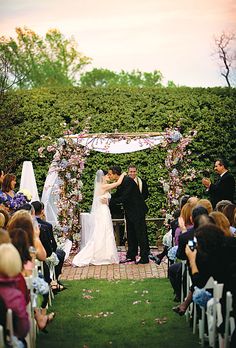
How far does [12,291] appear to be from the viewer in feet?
24.2

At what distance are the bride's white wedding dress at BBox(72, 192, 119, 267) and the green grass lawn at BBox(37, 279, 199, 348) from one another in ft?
7.26

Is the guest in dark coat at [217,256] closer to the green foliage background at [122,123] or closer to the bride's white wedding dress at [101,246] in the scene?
the bride's white wedding dress at [101,246]

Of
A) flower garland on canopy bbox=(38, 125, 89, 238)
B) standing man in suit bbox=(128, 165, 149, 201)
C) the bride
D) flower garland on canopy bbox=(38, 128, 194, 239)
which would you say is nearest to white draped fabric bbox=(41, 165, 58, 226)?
flower garland on canopy bbox=(38, 128, 194, 239)

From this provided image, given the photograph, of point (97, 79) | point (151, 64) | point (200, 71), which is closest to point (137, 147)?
point (200, 71)

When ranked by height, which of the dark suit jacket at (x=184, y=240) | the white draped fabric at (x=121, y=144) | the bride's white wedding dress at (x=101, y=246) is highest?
the white draped fabric at (x=121, y=144)

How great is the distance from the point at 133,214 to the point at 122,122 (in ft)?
12.4

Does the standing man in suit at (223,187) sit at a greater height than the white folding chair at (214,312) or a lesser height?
greater

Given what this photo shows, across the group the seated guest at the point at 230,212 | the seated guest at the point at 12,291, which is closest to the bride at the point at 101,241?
the seated guest at the point at 230,212

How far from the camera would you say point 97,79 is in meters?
56.0

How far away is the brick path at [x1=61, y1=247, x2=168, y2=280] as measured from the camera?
15000mm

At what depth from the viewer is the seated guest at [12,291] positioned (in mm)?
7336

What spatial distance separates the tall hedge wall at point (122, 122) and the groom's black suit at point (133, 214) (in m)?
2.91

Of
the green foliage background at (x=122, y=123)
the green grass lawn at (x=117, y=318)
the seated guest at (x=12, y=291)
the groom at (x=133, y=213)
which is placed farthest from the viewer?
the green foliage background at (x=122, y=123)

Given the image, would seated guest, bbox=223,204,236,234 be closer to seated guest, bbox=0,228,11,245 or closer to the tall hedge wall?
seated guest, bbox=0,228,11,245
